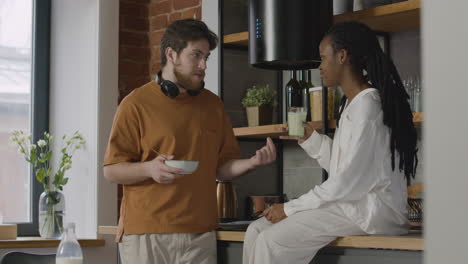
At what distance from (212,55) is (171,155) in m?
1.37

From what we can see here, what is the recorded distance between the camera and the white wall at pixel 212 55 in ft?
12.4

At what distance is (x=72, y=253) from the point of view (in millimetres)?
2445

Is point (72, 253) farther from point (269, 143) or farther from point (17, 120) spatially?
point (17, 120)

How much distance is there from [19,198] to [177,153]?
2.29 meters

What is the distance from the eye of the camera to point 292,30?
3189mm

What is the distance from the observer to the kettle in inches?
138

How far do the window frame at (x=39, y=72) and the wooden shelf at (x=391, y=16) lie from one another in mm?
2248

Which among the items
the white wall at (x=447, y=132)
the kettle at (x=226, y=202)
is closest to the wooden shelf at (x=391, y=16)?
the kettle at (x=226, y=202)

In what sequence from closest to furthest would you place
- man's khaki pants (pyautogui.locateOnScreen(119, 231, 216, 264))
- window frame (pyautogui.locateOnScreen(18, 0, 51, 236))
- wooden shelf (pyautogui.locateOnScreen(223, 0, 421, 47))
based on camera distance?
man's khaki pants (pyautogui.locateOnScreen(119, 231, 216, 264)) < wooden shelf (pyautogui.locateOnScreen(223, 0, 421, 47)) < window frame (pyautogui.locateOnScreen(18, 0, 51, 236))

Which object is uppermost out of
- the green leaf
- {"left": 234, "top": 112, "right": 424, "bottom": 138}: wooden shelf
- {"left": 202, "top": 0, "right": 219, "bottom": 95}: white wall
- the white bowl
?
{"left": 202, "top": 0, "right": 219, "bottom": 95}: white wall

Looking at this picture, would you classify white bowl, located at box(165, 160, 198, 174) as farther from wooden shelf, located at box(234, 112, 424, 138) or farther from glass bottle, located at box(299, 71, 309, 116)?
glass bottle, located at box(299, 71, 309, 116)

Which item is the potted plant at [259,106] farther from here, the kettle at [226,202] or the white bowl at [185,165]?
the white bowl at [185,165]

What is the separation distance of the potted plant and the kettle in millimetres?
368

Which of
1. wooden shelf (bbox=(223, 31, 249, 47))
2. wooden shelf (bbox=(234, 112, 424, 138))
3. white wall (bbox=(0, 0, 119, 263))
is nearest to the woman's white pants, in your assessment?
wooden shelf (bbox=(234, 112, 424, 138))
